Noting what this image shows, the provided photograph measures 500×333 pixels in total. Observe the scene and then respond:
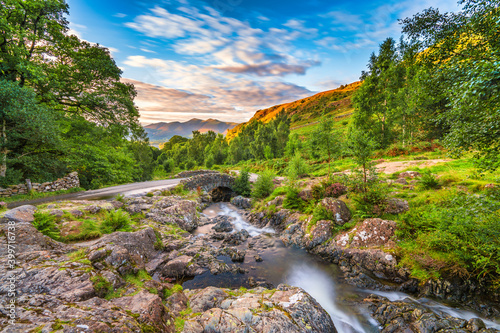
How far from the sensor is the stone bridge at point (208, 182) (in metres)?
24.6

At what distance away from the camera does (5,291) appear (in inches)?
135

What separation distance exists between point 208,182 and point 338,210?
1920 cm

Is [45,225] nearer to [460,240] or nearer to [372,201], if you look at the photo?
[460,240]

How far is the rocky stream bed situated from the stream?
55 millimetres

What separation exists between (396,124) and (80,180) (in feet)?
148

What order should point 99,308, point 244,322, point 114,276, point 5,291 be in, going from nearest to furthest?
point 5,291, point 99,308, point 244,322, point 114,276

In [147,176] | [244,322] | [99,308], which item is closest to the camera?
[99,308]

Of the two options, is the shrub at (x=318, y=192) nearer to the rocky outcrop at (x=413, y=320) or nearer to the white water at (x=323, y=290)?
the white water at (x=323, y=290)

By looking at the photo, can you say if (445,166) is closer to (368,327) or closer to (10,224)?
(368,327)

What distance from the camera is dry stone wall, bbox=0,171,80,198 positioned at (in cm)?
1290

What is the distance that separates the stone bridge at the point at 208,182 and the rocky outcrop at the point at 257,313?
18992 millimetres

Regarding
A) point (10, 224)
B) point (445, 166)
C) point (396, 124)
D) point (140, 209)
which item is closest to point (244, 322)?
point (10, 224)

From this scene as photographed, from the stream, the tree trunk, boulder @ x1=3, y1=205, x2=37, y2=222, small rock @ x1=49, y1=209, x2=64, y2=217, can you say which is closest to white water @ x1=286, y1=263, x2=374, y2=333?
the stream

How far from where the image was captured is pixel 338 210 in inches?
506
